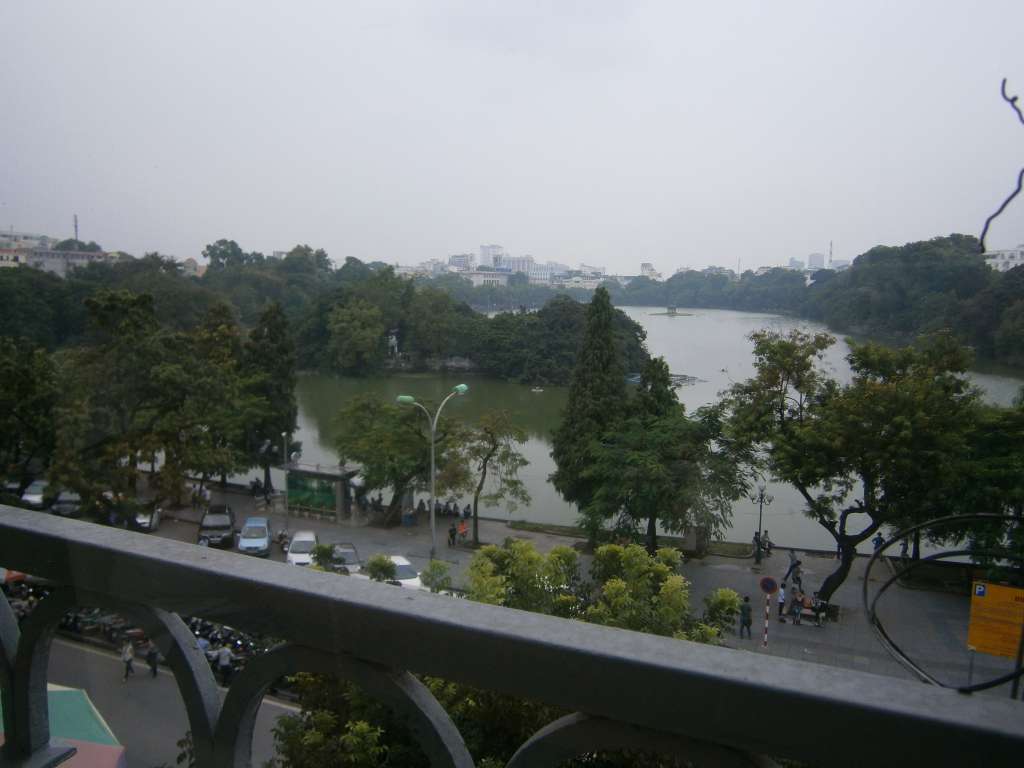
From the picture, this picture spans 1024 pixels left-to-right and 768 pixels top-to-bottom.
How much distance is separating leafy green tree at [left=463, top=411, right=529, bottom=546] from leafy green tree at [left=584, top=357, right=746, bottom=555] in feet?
3.44

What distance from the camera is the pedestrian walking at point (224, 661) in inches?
30.7

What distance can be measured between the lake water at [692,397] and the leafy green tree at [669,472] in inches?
19.7

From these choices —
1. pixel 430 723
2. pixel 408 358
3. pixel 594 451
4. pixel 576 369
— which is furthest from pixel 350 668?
pixel 408 358

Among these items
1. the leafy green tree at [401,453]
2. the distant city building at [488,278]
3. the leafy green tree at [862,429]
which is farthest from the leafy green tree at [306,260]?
the leafy green tree at [862,429]

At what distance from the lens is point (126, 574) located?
0.73m

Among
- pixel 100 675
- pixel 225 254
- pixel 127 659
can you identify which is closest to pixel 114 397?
pixel 100 675

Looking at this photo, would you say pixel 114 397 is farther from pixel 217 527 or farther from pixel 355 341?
pixel 355 341

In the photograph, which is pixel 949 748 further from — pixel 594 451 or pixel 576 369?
pixel 576 369

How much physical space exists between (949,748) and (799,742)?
84mm

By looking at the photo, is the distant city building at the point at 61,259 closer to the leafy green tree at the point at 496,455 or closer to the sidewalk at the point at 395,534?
the sidewalk at the point at 395,534

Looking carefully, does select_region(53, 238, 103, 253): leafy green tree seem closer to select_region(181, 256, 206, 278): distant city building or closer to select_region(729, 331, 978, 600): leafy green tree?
select_region(181, 256, 206, 278): distant city building

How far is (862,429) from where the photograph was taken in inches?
261

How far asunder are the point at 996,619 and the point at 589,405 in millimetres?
9693

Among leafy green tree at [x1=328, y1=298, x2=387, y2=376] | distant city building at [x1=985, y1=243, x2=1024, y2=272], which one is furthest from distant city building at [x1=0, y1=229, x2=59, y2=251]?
distant city building at [x1=985, y1=243, x2=1024, y2=272]
